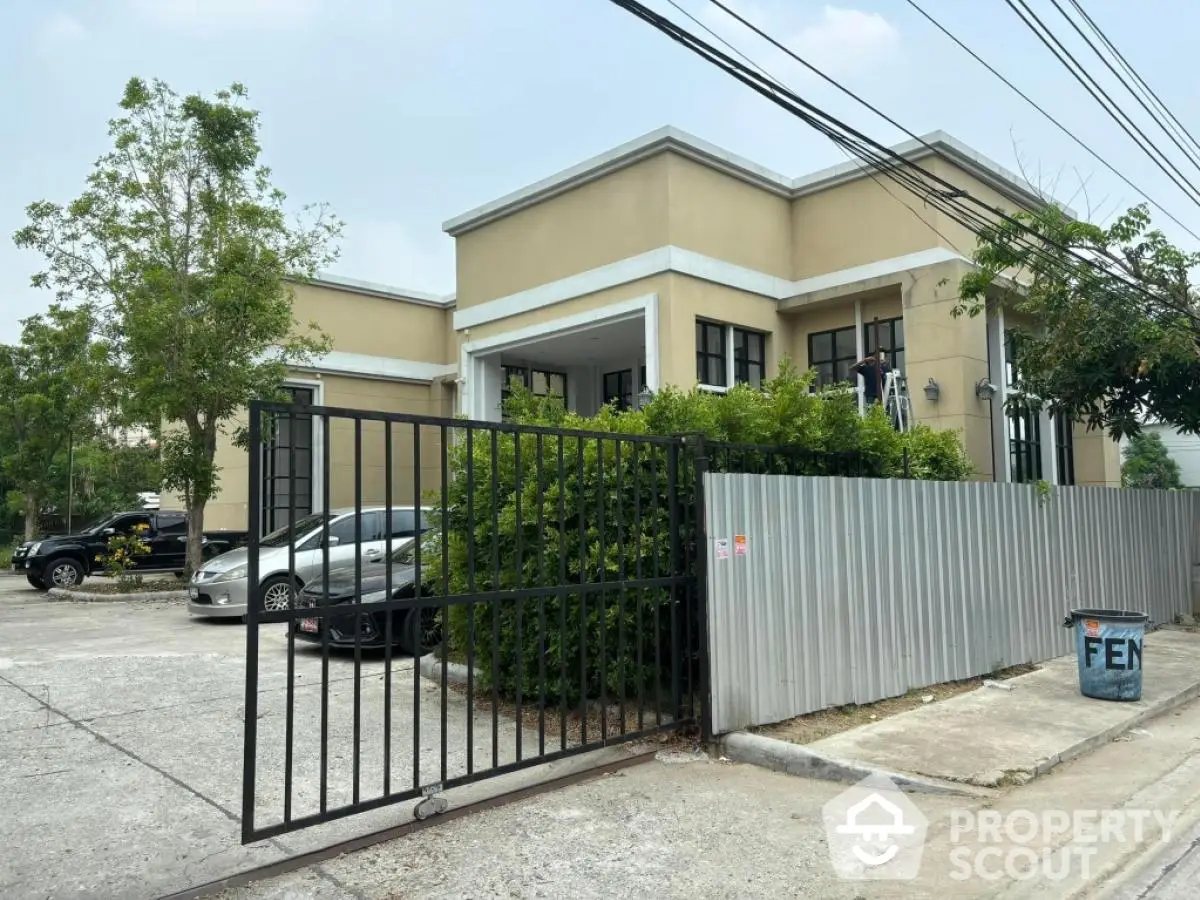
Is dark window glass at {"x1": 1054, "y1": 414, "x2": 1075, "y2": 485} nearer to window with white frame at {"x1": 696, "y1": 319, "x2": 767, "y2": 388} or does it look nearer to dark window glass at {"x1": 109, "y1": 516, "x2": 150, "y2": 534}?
window with white frame at {"x1": 696, "y1": 319, "x2": 767, "y2": 388}

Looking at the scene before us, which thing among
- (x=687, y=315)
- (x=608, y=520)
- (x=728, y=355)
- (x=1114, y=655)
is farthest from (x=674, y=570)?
(x=728, y=355)

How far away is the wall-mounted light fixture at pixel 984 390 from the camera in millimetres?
15594

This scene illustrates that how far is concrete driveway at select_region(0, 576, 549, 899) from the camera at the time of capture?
14.2ft

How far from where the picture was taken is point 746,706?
620cm

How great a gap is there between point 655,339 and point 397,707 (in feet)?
30.7

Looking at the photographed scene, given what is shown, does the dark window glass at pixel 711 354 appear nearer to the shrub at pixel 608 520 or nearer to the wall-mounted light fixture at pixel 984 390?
the wall-mounted light fixture at pixel 984 390

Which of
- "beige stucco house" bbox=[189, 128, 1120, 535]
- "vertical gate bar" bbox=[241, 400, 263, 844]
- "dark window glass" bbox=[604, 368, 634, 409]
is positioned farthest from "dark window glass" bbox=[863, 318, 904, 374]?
"vertical gate bar" bbox=[241, 400, 263, 844]

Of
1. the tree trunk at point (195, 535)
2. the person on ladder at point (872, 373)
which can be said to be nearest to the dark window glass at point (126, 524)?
the tree trunk at point (195, 535)

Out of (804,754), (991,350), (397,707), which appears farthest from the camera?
(991,350)

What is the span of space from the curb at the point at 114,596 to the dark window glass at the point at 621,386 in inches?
409

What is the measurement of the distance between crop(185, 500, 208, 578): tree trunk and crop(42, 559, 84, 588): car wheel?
103 inches

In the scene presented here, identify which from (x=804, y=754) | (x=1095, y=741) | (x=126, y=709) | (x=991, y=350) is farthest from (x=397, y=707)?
(x=991, y=350)

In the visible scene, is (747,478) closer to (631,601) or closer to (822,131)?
(631,601)
